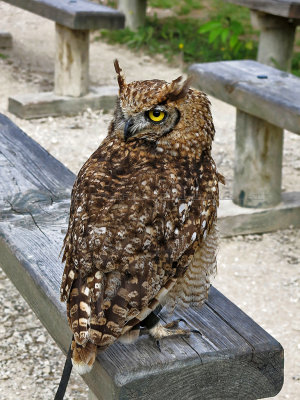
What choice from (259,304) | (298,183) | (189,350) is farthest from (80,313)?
(298,183)

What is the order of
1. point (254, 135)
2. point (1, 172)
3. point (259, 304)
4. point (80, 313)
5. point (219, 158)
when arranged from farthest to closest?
1. point (219, 158)
2. point (254, 135)
3. point (259, 304)
4. point (1, 172)
5. point (80, 313)

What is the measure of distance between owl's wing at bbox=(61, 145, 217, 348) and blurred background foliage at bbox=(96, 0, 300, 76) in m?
5.42

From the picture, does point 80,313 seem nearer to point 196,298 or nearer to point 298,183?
point 196,298

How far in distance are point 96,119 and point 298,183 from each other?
204 cm

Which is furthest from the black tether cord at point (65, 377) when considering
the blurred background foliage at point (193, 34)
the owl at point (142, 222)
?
the blurred background foliage at point (193, 34)

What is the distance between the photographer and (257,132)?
14.6 feet

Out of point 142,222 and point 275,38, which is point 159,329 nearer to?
point 142,222

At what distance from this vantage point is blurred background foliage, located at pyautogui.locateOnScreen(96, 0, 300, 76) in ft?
24.6

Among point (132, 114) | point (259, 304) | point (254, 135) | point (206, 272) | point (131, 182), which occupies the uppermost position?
point (132, 114)

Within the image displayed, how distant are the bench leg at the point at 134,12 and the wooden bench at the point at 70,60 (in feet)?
6.96

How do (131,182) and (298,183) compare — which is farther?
(298,183)

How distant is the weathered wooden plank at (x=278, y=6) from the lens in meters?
5.39

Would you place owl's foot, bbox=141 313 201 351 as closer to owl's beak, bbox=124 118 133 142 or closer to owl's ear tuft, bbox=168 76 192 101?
owl's beak, bbox=124 118 133 142

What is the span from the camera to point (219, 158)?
570 cm
